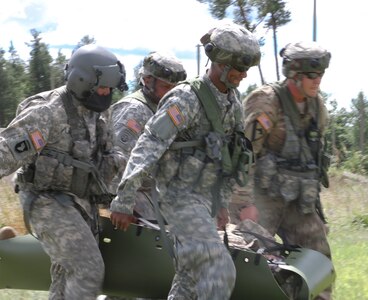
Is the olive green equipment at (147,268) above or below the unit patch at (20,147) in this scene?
below

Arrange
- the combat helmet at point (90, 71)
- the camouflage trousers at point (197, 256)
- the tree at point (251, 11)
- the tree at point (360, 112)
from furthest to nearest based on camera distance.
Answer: the tree at point (360, 112), the tree at point (251, 11), the combat helmet at point (90, 71), the camouflage trousers at point (197, 256)

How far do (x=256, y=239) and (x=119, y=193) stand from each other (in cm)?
111

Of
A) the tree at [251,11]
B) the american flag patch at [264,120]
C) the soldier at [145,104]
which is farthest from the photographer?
the tree at [251,11]

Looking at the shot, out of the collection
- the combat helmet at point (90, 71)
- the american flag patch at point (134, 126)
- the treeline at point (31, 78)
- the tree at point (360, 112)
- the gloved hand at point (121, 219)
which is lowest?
the tree at point (360, 112)

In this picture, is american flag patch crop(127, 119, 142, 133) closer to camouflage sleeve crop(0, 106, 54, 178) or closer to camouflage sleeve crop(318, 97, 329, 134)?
camouflage sleeve crop(0, 106, 54, 178)

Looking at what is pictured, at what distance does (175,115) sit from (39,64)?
5729 centimetres

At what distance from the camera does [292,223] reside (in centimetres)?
581

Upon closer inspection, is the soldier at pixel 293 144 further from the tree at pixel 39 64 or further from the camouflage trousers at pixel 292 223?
the tree at pixel 39 64

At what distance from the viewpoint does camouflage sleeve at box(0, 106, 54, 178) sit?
4.59 metres

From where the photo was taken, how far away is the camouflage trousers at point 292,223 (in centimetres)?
573

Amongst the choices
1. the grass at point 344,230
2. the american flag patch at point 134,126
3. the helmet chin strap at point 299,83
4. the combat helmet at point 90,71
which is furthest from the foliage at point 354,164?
the combat helmet at point 90,71

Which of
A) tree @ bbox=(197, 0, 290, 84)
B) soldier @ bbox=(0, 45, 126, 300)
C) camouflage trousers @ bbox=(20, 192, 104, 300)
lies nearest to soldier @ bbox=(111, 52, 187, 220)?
soldier @ bbox=(0, 45, 126, 300)

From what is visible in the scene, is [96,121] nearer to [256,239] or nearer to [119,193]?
[119,193]

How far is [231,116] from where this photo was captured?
4789mm
